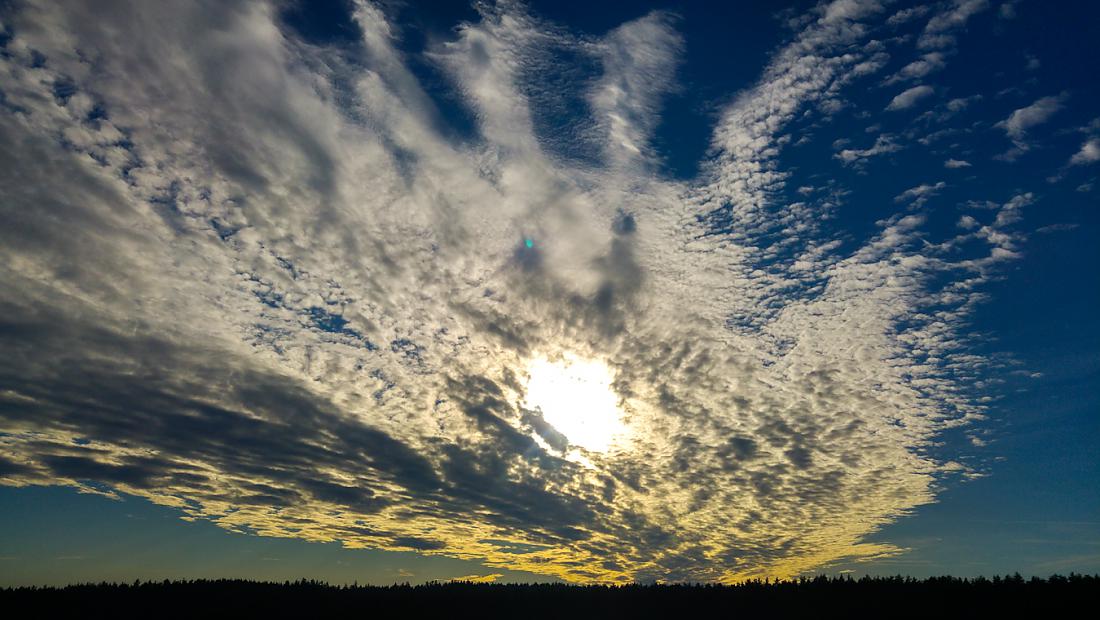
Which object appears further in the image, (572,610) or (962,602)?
(572,610)

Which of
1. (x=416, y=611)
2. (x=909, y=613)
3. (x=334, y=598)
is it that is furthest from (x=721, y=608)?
(x=334, y=598)

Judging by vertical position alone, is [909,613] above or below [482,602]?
above

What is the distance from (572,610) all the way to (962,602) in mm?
90186

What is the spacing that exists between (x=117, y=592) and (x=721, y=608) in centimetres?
16144

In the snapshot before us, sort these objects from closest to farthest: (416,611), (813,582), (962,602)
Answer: (962,602), (813,582), (416,611)

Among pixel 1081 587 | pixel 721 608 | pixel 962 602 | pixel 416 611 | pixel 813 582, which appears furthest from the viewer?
pixel 416 611

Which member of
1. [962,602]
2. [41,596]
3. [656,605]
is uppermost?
[962,602]

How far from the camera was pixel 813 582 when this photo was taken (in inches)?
4306

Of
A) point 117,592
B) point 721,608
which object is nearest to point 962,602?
point 721,608

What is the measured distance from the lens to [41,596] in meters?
150

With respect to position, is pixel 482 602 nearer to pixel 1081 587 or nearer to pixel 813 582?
pixel 813 582

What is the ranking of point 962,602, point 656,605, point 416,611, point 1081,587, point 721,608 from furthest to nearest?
point 416,611, point 656,605, point 721,608, point 962,602, point 1081,587

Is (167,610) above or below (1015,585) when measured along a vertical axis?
below

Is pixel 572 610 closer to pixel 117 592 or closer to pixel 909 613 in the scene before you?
pixel 909 613
